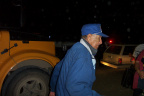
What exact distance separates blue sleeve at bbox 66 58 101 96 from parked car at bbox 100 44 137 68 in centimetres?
657

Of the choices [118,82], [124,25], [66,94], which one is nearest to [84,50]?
[66,94]

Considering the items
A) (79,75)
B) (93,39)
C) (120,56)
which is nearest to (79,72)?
(79,75)

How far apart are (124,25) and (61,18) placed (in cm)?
1418

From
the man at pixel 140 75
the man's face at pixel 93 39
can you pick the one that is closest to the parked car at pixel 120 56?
the man at pixel 140 75

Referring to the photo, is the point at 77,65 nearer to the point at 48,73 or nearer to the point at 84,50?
the point at 84,50

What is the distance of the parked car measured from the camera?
759cm

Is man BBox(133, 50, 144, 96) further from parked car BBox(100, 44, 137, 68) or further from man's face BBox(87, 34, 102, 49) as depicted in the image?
parked car BBox(100, 44, 137, 68)

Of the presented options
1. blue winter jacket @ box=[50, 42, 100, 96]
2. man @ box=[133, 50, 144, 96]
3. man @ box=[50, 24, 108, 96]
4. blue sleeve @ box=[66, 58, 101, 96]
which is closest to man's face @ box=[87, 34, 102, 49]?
man @ box=[50, 24, 108, 96]

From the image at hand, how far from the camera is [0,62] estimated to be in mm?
3135

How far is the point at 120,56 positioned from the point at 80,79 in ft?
22.3

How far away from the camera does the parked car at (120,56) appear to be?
299 inches

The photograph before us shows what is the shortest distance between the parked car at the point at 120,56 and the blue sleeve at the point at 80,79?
6.57 m

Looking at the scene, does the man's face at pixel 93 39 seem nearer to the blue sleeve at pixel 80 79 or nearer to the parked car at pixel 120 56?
the blue sleeve at pixel 80 79

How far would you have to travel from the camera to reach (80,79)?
1.36 metres
